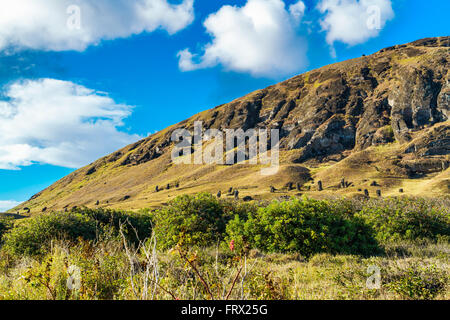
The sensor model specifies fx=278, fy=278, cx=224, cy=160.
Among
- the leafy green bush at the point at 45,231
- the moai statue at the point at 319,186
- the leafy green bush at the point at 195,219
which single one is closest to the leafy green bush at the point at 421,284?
the leafy green bush at the point at 195,219

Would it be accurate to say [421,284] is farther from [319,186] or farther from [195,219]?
[319,186]

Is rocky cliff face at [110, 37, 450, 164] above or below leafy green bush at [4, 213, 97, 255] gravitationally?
above

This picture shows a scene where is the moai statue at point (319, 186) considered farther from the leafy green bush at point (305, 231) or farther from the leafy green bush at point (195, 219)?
the leafy green bush at point (305, 231)

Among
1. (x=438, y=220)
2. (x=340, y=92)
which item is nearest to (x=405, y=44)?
(x=340, y=92)

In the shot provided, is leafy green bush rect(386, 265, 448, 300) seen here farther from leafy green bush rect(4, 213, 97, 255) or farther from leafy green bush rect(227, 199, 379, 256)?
leafy green bush rect(4, 213, 97, 255)

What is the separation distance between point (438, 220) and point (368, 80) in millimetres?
177551

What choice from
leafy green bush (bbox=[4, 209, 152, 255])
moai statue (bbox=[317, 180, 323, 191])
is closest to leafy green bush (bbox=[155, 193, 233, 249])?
leafy green bush (bbox=[4, 209, 152, 255])

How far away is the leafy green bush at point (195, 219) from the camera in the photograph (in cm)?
1427

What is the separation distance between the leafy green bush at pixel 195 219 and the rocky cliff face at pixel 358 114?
105336mm

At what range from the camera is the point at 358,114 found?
505ft

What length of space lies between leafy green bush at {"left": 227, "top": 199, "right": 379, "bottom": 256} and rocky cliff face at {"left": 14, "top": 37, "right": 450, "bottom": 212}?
10406 cm

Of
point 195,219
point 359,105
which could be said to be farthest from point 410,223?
point 359,105

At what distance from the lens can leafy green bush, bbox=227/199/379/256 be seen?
39.1 feet

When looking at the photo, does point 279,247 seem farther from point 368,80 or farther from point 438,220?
point 368,80
